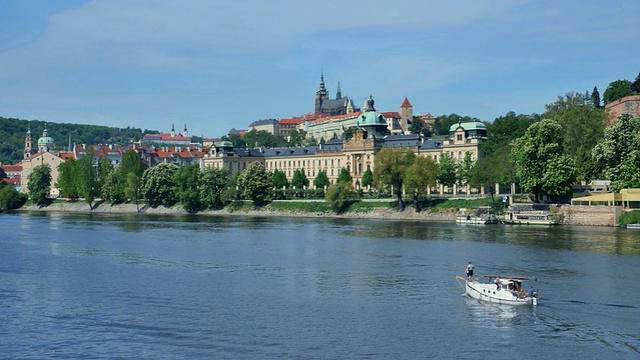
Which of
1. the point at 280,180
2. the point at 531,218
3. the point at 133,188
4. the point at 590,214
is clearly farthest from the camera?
the point at 280,180

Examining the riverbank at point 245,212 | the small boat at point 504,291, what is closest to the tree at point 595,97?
the riverbank at point 245,212

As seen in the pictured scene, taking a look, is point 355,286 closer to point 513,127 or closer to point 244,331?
point 244,331

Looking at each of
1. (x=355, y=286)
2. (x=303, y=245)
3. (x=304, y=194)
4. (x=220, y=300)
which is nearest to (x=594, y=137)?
(x=304, y=194)

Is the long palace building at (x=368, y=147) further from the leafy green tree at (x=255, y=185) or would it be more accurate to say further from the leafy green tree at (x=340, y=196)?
the leafy green tree at (x=255, y=185)

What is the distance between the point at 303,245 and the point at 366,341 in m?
41.4

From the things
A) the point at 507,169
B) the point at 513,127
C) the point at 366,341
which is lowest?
the point at 366,341

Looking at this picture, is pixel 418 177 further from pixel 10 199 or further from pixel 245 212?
pixel 10 199

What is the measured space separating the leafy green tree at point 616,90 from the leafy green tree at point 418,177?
187 ft

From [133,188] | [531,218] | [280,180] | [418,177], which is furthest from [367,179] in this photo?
[531,218]

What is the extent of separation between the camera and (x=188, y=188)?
15550cm

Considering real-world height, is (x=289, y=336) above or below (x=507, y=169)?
below

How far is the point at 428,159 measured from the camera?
425 ft

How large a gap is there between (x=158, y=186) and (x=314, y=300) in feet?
378

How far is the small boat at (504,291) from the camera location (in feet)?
156
